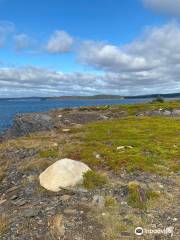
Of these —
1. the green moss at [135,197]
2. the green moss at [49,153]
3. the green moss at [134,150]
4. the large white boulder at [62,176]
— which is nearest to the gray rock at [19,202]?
the large white boulder at [62,176]

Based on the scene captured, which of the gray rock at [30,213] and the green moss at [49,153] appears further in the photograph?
the green moss at [49,153]

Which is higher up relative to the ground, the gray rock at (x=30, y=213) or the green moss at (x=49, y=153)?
the green moss at (x=49, y=153)

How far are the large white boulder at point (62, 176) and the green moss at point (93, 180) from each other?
1.05ft

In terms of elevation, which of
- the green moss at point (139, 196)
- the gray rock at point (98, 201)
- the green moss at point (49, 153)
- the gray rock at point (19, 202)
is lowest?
the gray rock at point (19, 202)

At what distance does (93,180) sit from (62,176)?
6.41 feet

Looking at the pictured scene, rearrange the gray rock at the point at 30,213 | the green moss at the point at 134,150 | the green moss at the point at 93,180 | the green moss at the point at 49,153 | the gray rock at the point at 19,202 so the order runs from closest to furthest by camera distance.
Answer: the gray rock at the point at 30,213, the gray rock at the point at 19,202, the green moss at the point at 93,180, the green moss at the point at 134,150, the green moss at the point at 49,153

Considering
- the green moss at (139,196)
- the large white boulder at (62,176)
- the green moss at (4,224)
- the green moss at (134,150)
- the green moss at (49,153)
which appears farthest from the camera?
the green moss at (49,153)

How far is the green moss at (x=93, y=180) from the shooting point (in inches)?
794

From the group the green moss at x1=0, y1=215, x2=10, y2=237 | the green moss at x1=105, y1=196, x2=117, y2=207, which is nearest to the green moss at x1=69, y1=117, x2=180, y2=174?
the green moss at x1=105, y1=196, x2=117, y2=207

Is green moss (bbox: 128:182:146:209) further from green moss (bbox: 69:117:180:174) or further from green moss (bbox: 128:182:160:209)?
green moss (bbox: 69:117:180:174)

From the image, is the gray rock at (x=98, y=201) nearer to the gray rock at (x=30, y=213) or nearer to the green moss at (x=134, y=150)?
the gray rock at (x=30, y=213)

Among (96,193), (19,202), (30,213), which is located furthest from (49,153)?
(30,213)

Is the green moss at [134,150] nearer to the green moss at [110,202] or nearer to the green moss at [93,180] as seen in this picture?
the green moss at [93,180]

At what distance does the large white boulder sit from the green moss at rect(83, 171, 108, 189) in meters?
0.32
